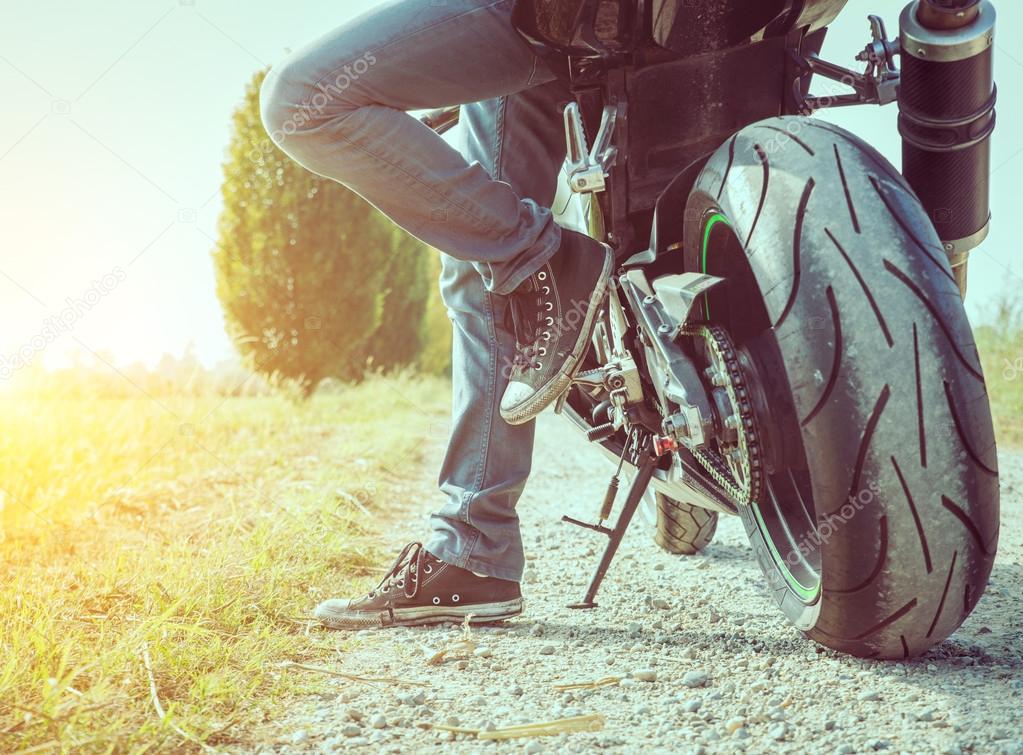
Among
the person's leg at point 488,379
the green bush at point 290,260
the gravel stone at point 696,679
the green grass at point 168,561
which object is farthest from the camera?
the green bush at point 290,260

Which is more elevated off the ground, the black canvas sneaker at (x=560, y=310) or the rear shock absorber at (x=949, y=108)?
the rear shock absorber at (x=949, y=108)

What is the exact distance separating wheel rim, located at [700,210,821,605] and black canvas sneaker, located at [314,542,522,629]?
2.19 ft

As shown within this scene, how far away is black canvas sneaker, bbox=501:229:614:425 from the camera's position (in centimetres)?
180

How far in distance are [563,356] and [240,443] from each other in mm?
3484

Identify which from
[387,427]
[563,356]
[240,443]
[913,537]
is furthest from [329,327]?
[913,537]

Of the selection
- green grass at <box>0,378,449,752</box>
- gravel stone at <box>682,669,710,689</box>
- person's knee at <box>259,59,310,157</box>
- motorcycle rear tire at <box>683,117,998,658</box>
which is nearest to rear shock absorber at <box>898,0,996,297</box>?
motorcycle rear tire at <box>683,117,998,658</box>

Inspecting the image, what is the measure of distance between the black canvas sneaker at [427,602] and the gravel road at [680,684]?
43 mm

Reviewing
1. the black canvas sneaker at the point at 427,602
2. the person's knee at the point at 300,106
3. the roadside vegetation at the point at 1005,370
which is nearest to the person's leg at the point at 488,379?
the black canvas sneaker at the point at 427,602

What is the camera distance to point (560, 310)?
181 centimetres

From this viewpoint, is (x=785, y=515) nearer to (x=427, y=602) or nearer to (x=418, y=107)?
(x=427, y=602)

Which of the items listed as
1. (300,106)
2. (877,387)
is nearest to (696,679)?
(877,387)

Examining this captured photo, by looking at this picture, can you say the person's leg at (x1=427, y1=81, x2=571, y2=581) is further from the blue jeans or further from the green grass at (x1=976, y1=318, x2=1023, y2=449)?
the green grass at (x1=976, y1=318, x2=1023, y2=449)

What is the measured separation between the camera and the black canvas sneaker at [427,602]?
207 centimetres

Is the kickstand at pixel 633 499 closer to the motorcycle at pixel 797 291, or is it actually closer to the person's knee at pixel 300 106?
the motorcycle at pixel 797 291
